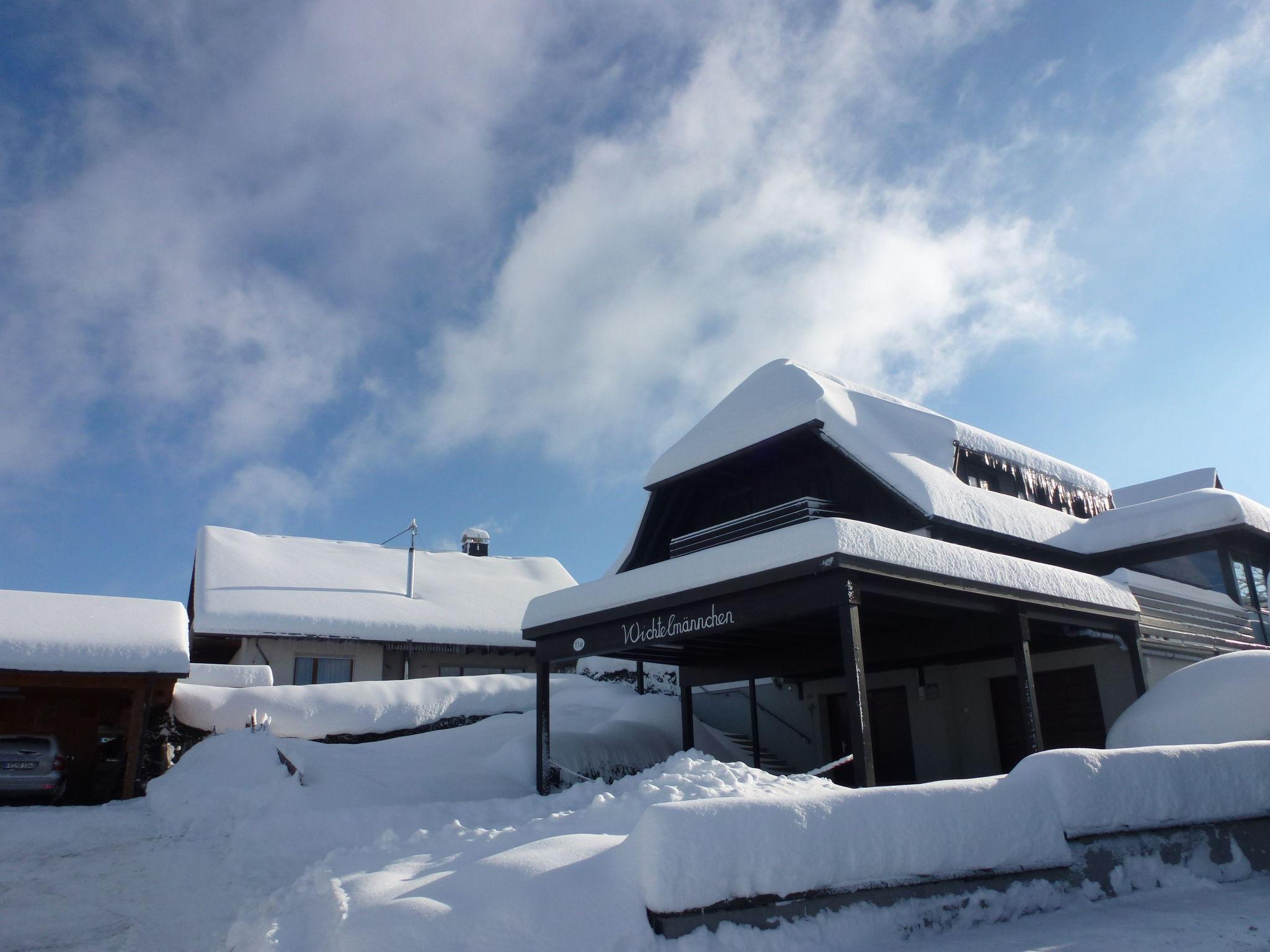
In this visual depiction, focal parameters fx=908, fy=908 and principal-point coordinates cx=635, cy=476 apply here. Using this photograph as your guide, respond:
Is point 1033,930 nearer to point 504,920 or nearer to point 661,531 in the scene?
point 504,920

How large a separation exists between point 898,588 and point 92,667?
36.2 feet

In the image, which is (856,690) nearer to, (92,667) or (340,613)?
(92,667)

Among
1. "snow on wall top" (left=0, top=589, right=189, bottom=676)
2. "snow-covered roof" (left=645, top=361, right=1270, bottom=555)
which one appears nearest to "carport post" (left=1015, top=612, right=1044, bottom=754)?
"snow-covered roof" (left=645, top=361, right=1270, bottom=555)

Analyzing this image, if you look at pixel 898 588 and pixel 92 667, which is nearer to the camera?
pixel 898 588

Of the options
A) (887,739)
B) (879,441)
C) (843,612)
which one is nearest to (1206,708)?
(843,612)

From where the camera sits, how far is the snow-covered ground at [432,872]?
16.4 feet

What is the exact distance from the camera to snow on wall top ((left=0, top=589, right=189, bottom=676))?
41.7ft

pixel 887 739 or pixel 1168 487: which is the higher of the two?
pixel 1168 487

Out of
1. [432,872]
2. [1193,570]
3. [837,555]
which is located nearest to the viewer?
[432,872]

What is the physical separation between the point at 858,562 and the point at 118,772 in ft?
39.3

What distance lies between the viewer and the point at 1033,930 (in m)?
5.29

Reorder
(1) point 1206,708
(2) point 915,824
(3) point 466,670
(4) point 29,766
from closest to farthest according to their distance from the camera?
(2) point 915,824 < (1) point 1206,708 < (4) point 29,766 < (3) point 466,670

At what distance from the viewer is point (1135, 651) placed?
1288 cm

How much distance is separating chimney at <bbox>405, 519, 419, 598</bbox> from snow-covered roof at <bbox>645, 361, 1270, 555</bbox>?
37.7 ft
